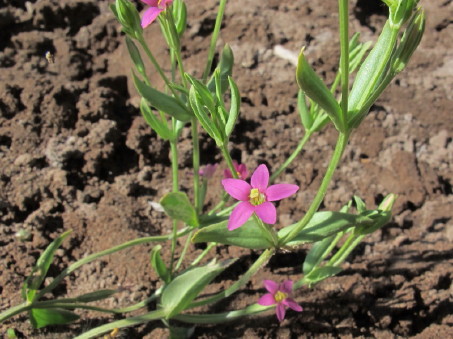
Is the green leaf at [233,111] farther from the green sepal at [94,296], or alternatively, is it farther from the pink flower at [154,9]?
the green sepal at [94,296]

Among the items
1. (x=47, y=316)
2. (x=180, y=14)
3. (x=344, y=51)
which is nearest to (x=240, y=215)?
(x=344, y=51)

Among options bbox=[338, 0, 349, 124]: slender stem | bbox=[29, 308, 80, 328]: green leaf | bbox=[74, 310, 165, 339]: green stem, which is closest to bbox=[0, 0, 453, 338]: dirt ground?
bbox=[29, 308, 80, 328]: green leaf

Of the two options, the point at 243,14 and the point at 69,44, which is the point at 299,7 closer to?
the point at 243,14

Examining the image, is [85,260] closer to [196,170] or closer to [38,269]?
[38,269]

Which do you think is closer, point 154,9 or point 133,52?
point 154,9

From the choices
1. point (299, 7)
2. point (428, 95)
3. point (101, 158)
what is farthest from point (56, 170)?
point (428, 95)

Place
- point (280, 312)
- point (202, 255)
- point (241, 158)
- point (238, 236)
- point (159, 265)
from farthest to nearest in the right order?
point (241, 158)
point (202, 255)
point (159, 265)
point (280, 312)
point (238, 236)

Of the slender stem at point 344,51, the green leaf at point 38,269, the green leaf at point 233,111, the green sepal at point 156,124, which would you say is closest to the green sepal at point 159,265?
the green leaf at point 38,269
